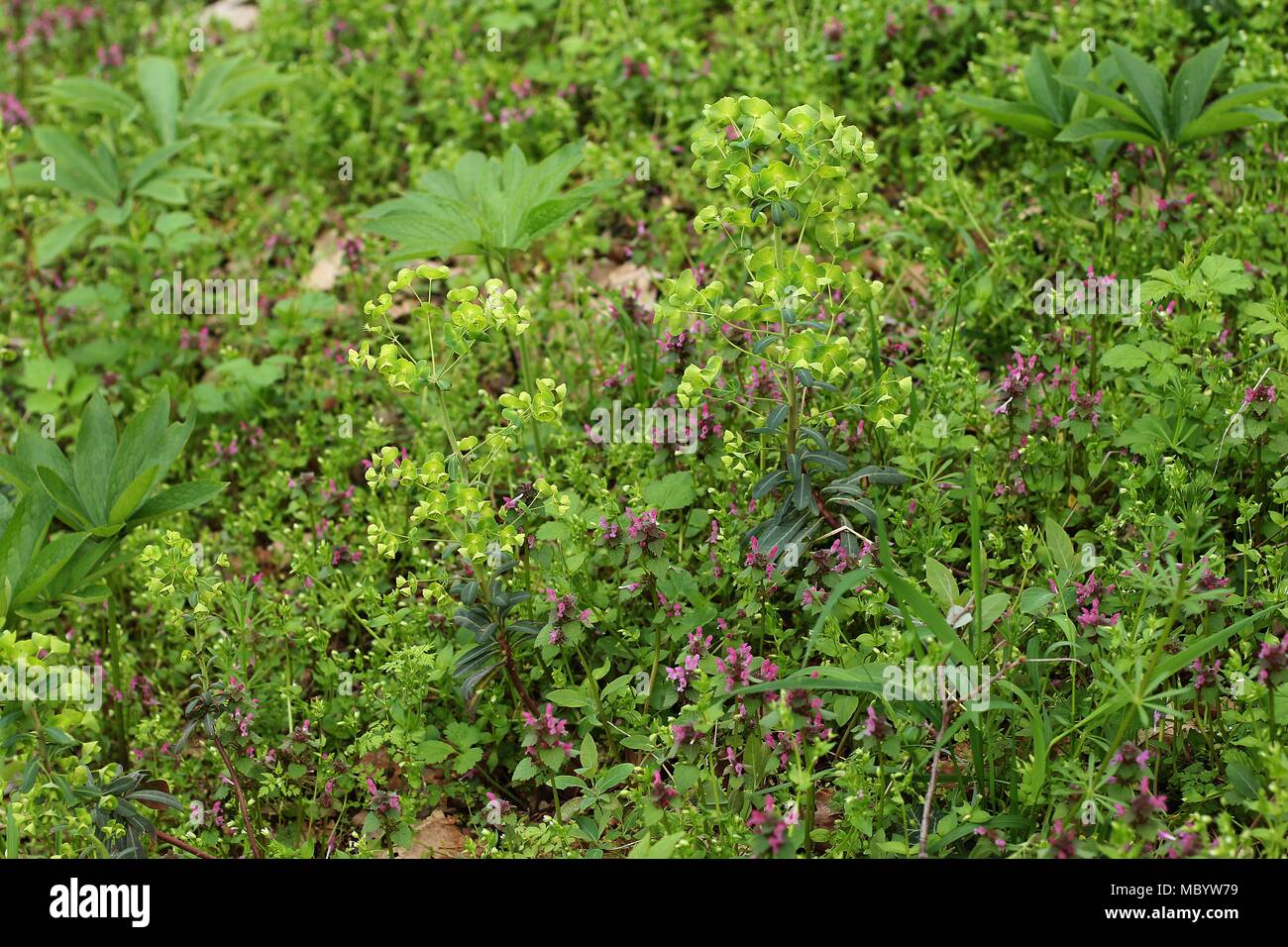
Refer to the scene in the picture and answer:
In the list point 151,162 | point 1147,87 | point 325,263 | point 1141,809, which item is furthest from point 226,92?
point 1141,809

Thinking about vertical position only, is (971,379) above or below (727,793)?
above

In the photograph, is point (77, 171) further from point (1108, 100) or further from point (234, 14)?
point (1108, 100)

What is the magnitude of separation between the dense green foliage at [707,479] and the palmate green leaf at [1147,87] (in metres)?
0.01

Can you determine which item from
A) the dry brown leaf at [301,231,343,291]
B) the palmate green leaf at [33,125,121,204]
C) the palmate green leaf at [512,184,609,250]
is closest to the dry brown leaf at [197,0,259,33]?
the dry brown leaf at [301,231,343,291]

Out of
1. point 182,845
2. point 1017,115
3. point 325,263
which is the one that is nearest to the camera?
point 182,845

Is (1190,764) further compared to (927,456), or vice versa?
(927,456)

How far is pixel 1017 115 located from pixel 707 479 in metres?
1.70

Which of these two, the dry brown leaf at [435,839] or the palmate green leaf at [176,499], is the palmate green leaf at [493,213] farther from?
the dry brown leaf at [435,839]

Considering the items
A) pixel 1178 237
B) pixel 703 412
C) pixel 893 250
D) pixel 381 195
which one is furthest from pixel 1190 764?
pixel 381 195

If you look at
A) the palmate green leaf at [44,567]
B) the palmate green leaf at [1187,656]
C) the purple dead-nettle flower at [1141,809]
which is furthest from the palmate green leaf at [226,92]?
the purple dead-nettle flower at [1141,809]

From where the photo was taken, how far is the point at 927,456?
11.5 feet

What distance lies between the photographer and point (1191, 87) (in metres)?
4.05
